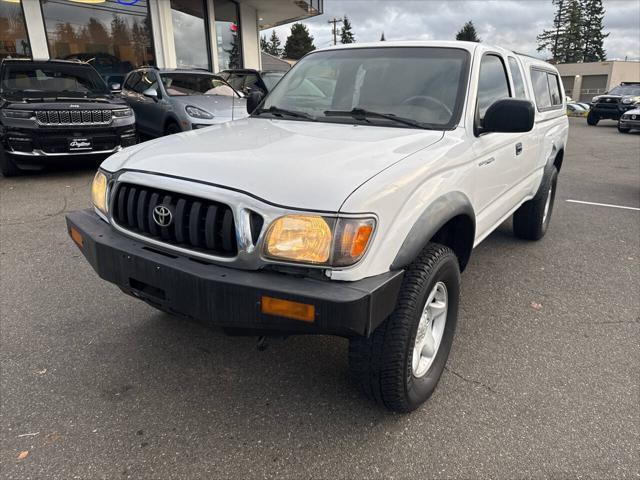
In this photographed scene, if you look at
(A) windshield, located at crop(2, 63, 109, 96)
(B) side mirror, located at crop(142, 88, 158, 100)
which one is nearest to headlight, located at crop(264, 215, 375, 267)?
(A) windshield, located at crop(2, 63, 109, 96)

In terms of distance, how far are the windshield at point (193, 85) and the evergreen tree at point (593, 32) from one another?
8007 cm

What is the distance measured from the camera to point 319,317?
5.86 ft

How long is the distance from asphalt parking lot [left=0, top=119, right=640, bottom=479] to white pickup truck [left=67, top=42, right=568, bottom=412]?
0.93ft

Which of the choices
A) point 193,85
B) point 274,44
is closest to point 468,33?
point 274,44

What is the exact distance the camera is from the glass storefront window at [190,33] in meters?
14.5

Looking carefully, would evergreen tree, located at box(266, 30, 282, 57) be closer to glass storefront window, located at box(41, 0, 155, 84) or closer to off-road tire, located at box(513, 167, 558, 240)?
glass storefront window, located at box(41, 0, 155, 84)

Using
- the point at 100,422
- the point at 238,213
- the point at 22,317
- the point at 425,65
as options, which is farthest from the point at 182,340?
the point at 425,65

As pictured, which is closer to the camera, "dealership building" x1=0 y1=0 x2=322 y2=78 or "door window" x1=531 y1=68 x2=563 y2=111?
"door window" x1=531 y1=68 x2=563 y2=111

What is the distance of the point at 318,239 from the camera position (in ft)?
6.11

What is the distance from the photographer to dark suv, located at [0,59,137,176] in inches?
266

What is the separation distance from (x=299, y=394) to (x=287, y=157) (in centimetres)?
123

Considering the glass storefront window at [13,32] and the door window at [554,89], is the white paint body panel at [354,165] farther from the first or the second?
the glass storefront window at [13,32]

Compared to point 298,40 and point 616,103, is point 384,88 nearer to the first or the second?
point 616,103

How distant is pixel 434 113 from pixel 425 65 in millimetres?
414
